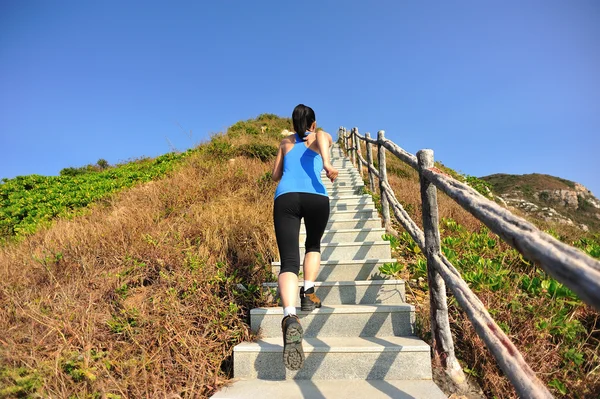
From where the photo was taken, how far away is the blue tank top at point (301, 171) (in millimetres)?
2215

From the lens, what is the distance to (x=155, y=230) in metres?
3.68

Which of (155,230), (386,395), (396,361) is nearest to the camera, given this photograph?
(386,395)

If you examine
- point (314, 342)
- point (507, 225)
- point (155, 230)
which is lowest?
point (314, 342)

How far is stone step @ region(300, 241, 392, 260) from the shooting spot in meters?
3.41

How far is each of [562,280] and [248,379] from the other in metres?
1.93

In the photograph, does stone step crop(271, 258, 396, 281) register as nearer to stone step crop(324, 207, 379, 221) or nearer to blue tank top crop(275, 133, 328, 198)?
blue tank top crop(275, 133, 328, 198)

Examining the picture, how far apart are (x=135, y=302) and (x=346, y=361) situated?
172cm

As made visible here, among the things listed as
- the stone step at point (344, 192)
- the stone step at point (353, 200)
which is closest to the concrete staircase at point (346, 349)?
the stone step at point (353, 200)

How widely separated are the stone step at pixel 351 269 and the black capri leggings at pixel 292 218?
0.96 meters

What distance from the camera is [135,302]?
2.54m

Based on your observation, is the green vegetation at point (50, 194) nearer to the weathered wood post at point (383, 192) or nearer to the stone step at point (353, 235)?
the stone step at point (353, 235)

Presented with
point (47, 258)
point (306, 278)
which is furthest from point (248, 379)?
point (47, 258)

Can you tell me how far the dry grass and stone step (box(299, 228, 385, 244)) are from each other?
771 millimetres

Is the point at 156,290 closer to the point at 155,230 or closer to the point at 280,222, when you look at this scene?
the point at 155,230
